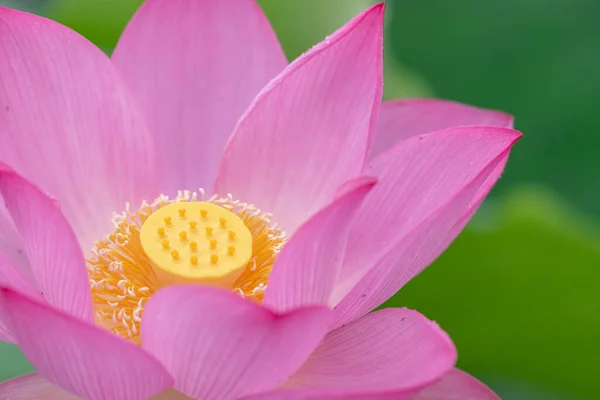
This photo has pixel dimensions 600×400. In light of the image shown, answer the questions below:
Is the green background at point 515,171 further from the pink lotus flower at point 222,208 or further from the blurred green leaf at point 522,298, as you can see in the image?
the pink lotus flower at point 222,208

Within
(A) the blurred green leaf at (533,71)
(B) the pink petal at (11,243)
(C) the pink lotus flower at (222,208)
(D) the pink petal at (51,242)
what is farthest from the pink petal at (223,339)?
(A) the blurred green leaf at (533,71)

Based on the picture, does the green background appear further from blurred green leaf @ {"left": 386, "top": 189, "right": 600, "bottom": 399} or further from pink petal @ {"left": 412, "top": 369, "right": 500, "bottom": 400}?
pink petal @ {"left": 412, "top": 369, "right": 500, "bottom": 400}

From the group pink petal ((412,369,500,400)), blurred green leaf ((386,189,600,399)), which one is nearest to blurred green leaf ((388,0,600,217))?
blurred green leaf ((386,189,600,399))

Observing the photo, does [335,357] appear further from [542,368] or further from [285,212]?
[542,368]

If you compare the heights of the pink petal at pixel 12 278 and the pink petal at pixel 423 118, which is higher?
the pink petal at pixel 423 118

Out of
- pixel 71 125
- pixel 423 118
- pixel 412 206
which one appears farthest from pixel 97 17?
pixel 412 206

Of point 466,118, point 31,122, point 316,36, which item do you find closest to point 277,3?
point 316,36
